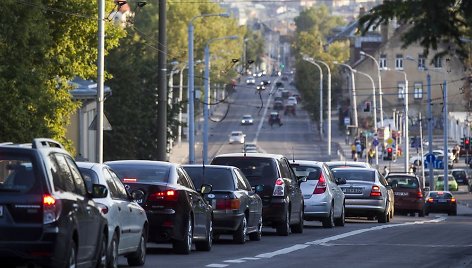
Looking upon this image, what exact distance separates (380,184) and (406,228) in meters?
4.41

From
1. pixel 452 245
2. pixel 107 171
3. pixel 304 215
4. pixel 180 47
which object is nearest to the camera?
pixel 107 171

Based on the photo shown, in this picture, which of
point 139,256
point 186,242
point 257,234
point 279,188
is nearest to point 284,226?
point 279,188

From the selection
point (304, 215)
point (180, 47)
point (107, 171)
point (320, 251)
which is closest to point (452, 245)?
point (320, 251)

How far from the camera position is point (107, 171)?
2047cm

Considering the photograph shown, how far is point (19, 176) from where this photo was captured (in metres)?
16.6

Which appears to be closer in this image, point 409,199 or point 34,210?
point 34,210

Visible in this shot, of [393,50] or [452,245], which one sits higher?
[393,50]

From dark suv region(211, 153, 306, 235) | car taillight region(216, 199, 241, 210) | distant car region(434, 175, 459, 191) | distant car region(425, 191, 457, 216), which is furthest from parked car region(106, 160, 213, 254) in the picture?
distant car region(434, 175, 459, 191)

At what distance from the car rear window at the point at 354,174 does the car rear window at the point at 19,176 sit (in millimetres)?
24473

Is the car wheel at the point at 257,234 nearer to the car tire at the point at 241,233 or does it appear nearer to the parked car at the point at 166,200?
the car tire at the point at 241,233

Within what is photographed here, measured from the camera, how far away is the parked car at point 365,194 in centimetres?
3991

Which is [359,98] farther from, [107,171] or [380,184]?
[107,171]

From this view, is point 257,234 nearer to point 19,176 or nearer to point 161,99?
point 19,176

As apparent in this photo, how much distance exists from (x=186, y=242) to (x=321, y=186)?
12.0 m
